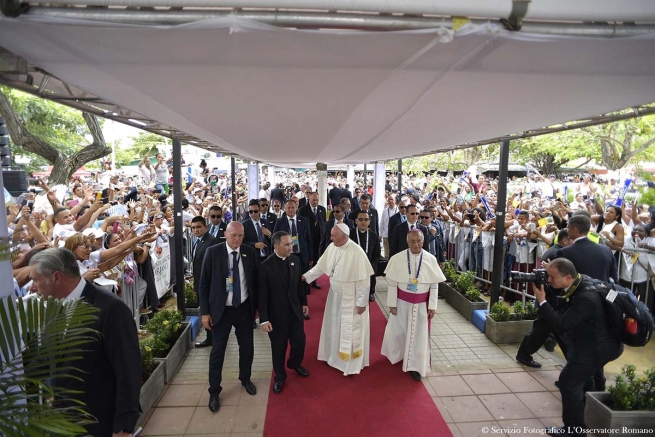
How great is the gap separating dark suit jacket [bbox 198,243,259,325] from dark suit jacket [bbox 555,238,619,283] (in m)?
3.99

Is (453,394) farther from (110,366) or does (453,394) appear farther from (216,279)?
(110,366)

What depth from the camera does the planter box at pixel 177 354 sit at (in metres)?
4.98

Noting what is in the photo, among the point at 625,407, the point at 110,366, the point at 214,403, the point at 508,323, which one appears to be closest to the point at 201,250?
the point at 214,403

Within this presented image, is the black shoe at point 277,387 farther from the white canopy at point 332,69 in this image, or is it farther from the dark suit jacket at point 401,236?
the dark suit jacket at point 401,236

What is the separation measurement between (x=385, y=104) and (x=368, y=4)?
1.35m

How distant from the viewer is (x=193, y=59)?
1.86m

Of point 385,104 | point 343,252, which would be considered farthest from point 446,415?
point 385,104

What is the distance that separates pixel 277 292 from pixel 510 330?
3825 millimetres

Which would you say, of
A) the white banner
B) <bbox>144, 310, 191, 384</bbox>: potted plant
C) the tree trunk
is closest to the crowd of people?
the white banner

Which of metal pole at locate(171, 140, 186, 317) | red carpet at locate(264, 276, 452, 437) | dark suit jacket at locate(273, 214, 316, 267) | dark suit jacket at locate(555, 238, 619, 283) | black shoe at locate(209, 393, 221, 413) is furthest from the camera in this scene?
dark suit jacket at locate(273, 214, 316, 267)

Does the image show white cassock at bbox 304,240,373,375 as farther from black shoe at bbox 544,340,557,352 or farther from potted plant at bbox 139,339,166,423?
black shoe at bbox 544,340,557,352

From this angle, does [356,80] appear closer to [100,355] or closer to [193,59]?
[193,59]

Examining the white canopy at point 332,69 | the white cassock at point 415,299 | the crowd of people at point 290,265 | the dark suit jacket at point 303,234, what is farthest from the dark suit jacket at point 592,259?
the dark suit jacket at point 303,234

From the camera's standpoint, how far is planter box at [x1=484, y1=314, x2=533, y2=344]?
6113mm
